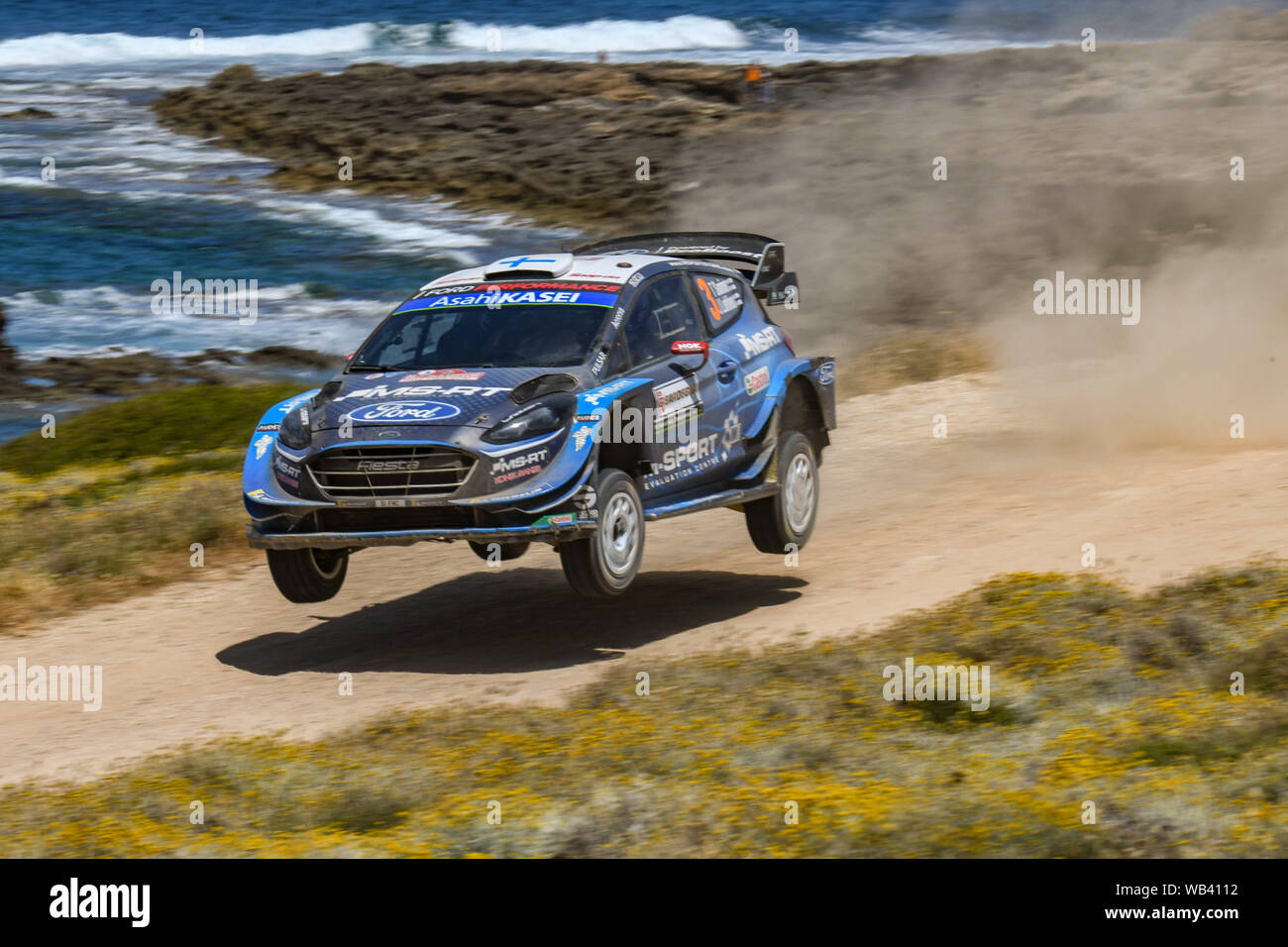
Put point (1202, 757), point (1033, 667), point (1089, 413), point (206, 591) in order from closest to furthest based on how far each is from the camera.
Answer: point (1202, 757)
point (1033, 667)
point (206, 591)
point (1089, 413)

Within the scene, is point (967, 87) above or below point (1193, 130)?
above

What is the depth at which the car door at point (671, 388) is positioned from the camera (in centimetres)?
1058

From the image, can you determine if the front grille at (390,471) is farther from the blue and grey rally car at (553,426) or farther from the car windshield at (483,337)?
the car windshield at (483,337)

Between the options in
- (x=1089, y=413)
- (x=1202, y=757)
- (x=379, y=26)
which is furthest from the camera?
(x=379, y=26)

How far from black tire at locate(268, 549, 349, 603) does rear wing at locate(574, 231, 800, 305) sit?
10.4 ft

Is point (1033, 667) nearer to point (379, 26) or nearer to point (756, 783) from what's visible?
point (756, 783)

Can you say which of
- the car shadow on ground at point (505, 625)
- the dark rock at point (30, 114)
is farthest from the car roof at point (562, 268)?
the dark rock at point (30, 114)

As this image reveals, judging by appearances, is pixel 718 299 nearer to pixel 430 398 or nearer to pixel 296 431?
pixel 430 398

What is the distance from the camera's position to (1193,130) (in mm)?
36844

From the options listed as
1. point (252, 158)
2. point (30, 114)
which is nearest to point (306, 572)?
point (252, 158)

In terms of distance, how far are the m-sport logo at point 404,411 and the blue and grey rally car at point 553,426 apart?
1 cm

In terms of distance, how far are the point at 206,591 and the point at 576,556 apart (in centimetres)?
477

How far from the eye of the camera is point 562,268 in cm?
1134
